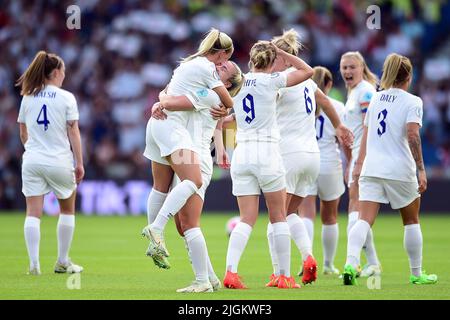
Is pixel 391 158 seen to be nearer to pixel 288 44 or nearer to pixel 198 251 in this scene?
pixel 288 44

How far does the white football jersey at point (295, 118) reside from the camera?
10297 mm

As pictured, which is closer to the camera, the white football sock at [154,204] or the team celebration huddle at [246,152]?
the team celebration huddle at [246,152]

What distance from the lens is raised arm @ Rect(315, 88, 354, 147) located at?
10.7m

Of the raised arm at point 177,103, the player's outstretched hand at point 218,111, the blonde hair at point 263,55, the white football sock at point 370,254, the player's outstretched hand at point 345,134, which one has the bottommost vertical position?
the white football sock at point 370,254

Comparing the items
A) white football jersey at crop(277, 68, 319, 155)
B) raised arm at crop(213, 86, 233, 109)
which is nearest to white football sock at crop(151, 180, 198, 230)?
raised arm at crop(213, 86, 233, 109)

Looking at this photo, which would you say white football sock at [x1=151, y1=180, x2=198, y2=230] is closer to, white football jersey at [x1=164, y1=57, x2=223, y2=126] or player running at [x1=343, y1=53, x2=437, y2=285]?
white football jersey at [x1=164, y1=57, x2=223, y2=126]

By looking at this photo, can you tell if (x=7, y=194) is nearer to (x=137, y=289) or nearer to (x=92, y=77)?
(x=92, y=77)

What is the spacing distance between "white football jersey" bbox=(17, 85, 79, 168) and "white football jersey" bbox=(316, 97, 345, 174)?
9.97 feet

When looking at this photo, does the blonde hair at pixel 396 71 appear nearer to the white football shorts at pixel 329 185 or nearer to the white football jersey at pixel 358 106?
the white football jersey at pixel 358 106

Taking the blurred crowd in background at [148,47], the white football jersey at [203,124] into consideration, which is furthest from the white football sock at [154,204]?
the blurred crowd in background at [148,47]

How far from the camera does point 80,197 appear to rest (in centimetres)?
2333

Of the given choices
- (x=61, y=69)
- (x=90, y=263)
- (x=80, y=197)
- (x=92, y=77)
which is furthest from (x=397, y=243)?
(x=92, y=77)

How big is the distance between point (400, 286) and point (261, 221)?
11.7m

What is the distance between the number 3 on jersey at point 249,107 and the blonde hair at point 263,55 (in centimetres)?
33
